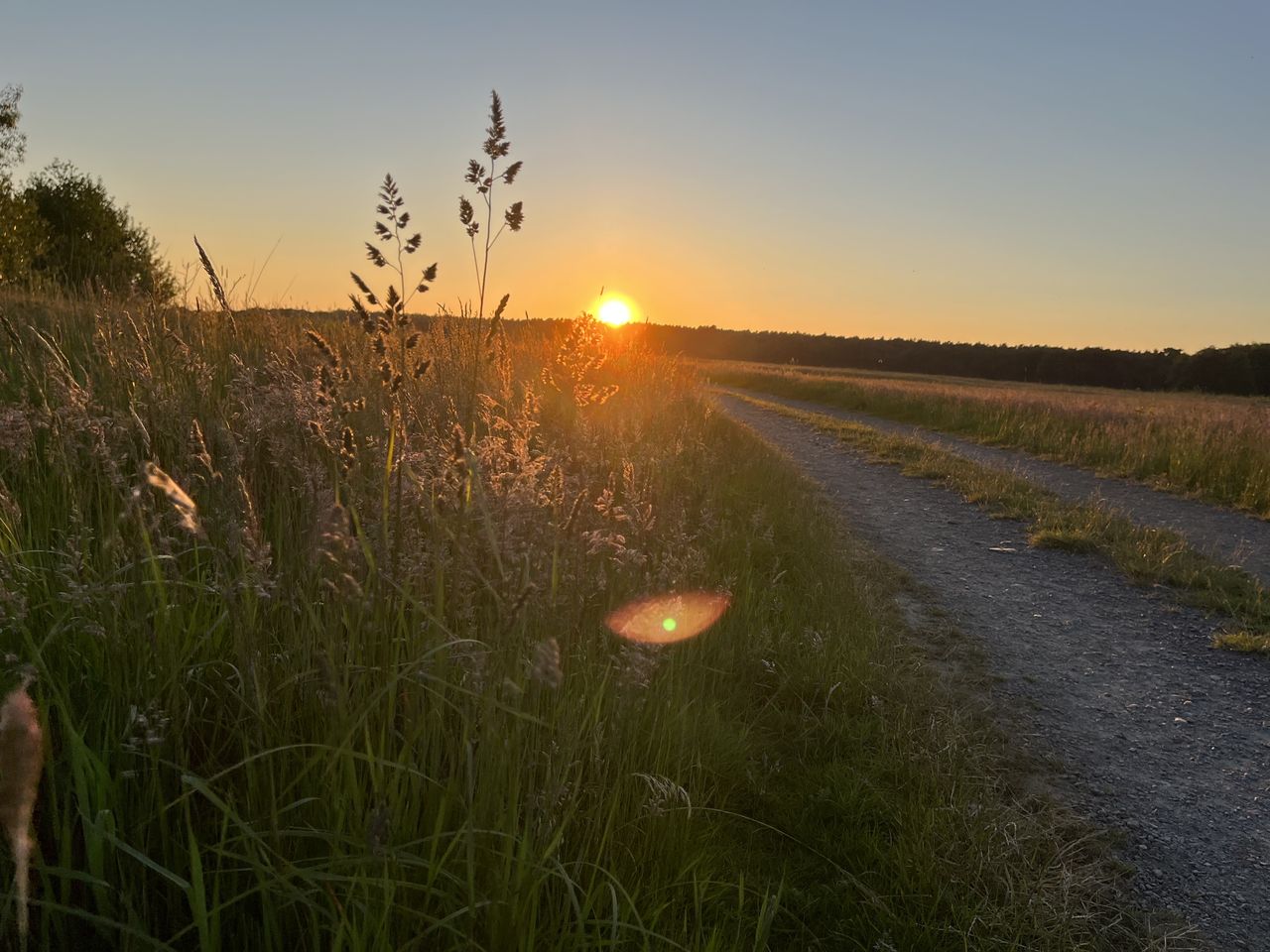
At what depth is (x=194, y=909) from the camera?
1427 mm

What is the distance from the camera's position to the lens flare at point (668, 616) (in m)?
2.85

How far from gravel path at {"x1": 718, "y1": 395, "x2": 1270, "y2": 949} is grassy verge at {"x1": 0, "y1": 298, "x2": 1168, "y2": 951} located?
37 centimetres

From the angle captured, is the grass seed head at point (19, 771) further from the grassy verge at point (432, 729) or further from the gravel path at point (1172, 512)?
the gravel path at point (1172, 512)

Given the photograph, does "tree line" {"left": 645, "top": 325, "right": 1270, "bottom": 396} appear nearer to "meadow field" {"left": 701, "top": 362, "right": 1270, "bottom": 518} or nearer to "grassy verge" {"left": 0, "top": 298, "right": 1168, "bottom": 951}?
"meadow field" {"left": 701, "top": 362, "right": 1270, "bottom": 518}

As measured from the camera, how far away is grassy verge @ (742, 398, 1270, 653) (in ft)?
19.2

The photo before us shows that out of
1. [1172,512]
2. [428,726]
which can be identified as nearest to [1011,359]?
[1172,512]

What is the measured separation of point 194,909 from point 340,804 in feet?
1.03

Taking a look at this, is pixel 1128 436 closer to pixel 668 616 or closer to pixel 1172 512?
pixel 1172 512

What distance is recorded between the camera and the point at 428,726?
1933mm

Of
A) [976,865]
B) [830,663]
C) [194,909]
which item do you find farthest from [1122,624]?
[194,909]

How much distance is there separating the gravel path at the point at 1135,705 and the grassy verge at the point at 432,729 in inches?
14.6

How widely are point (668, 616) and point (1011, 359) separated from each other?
307ft

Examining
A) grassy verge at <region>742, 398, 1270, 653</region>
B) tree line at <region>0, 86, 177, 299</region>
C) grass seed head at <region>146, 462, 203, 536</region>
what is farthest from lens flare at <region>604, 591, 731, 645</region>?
tree line at <region>0, 86, 177, 299</region>

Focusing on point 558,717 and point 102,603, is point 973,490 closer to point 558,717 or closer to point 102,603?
point 558,717
